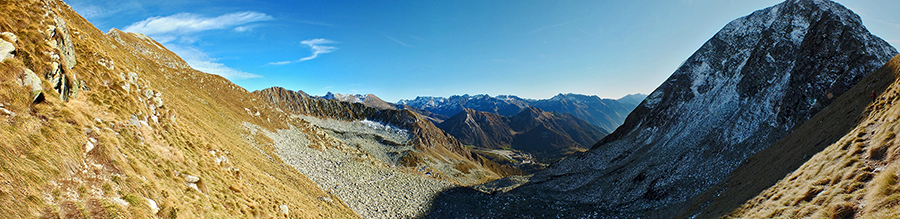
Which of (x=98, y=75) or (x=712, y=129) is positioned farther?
(x=712, y=129)

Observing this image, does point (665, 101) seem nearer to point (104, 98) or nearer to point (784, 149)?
point (784, 149)

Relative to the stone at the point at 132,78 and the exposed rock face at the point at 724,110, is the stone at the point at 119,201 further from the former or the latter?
the exposed rock face at the point at 724,110

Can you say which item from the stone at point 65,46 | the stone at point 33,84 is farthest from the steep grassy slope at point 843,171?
the stone at point 65,46

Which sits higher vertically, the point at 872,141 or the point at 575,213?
the point at 872,141

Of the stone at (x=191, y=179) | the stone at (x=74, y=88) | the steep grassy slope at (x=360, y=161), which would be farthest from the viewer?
the steep grassy slope at (x=360, y=161)

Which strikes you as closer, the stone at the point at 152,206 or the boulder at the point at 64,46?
the stone at the point at 152,206

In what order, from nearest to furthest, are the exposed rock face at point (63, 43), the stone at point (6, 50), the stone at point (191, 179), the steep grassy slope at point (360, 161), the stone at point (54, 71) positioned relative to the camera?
the stone at point (6, 50), the stone at point (54, 71), the exposed rock face at point (63, 43), the stone at point (191, 179), the steep grassy slope at point (360, 161)

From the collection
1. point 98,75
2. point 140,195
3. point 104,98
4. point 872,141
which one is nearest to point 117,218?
point 140,195

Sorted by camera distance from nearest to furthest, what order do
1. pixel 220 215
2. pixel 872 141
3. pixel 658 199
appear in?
pixel 220 215 → pixel 872 141 → pixel 658 199
